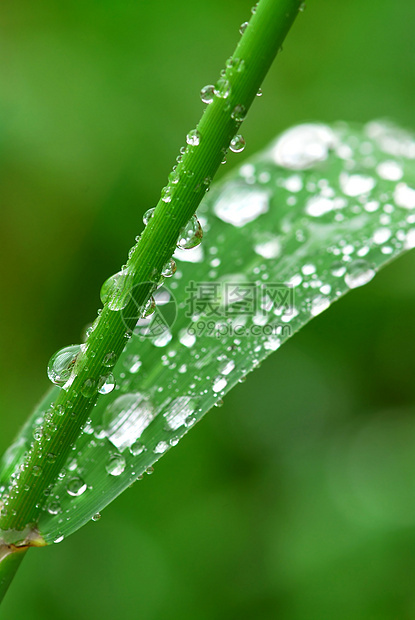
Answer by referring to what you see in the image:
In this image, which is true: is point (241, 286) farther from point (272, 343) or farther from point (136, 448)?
point (136, 448)

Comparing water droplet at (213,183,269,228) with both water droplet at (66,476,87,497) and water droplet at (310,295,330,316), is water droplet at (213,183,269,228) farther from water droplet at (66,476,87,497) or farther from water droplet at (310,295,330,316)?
water droplet at (66,476,87,497)

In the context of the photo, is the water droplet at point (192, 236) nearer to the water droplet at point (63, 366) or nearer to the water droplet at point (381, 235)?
the water droplet at point (63, 366)

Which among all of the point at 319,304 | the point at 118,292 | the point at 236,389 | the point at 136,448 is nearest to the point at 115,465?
the point at 136,448

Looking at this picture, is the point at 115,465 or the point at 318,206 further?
the point at 318,206

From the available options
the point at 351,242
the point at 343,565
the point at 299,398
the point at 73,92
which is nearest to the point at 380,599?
the point at 343,565

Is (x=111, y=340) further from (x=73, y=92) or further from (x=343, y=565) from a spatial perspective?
(x=73, y=92)

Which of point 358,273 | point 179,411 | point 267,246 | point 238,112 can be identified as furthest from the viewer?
point 267,246

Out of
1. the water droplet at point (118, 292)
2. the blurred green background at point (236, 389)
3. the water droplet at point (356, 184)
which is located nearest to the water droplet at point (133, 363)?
the water droplet at point (118, 292)

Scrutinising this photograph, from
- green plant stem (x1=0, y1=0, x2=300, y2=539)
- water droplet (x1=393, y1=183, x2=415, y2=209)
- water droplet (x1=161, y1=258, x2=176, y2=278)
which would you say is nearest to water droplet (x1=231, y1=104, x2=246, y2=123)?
green plant stem (x1=0, y1=0, x2=300, y2=539)
